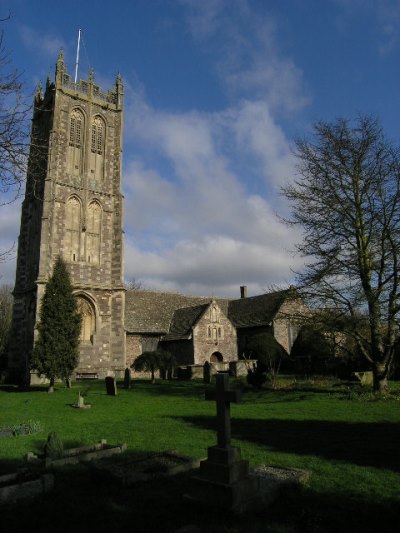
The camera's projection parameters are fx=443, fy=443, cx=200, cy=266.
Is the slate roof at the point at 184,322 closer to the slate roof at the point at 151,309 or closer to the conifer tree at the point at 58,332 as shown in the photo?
the slate roof at the point at 151,309

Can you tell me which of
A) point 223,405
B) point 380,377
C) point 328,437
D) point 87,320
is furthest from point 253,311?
point 223,405

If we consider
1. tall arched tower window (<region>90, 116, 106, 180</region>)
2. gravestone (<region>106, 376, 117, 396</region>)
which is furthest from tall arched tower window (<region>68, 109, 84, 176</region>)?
gravestone (<region>106, 376, 117, 396</region>)

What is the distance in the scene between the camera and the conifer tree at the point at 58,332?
24047mm

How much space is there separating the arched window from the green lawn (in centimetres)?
1346

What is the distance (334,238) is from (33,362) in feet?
55.6

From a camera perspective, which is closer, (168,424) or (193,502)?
(193,502)

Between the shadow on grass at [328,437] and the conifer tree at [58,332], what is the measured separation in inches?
536

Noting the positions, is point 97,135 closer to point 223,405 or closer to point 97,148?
point 97,148

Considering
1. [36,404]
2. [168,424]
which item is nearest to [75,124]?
[36,404]

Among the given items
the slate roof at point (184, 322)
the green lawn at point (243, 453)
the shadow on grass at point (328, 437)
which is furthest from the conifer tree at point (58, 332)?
the shadow on grass at point (328, 437)

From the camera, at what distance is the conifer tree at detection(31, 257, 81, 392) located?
2405 centimetres

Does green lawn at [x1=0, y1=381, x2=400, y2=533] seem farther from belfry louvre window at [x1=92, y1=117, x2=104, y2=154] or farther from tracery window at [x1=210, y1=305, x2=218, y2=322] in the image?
belfry louvre window at [x1=92, y1=117, x2=104, y2=154]

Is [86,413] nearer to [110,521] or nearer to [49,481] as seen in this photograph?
[49,481]

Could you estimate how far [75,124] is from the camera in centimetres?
3469
